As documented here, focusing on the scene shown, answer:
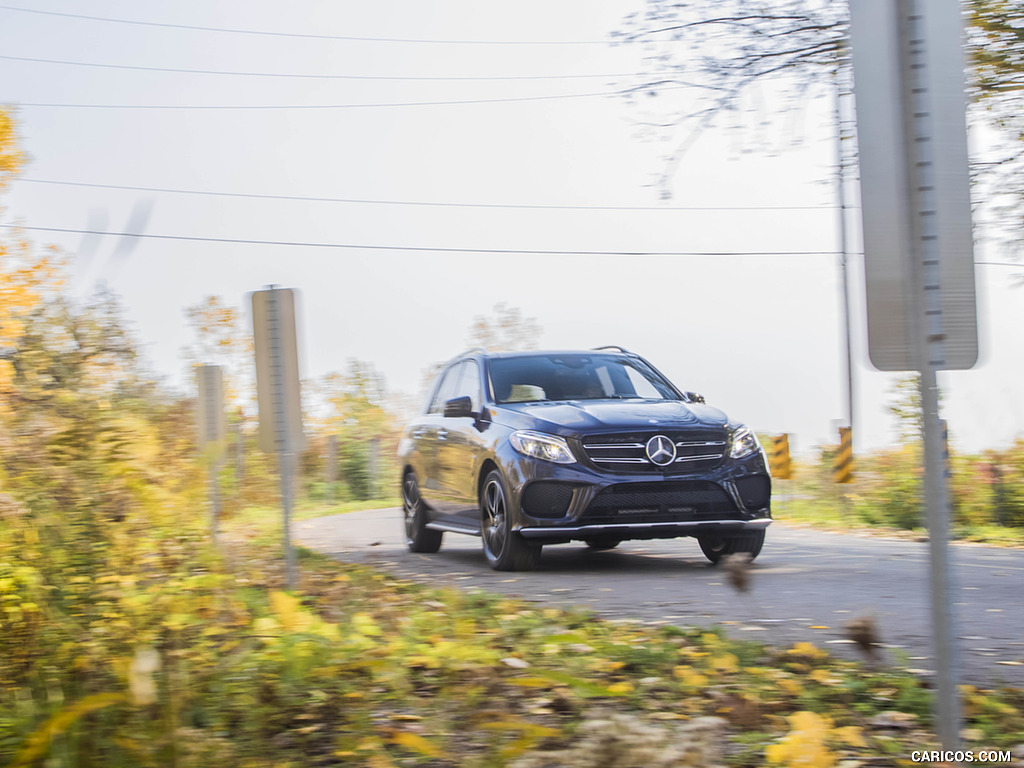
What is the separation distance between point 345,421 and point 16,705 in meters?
34.3

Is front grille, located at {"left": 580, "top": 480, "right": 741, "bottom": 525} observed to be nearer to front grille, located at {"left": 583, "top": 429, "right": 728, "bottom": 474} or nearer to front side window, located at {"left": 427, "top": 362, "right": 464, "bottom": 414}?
front grille, located at {"left": 583, "top": 429, "right": 728, "bottom": 474}

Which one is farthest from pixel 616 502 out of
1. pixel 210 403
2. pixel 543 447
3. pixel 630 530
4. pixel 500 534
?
pixel 210 403

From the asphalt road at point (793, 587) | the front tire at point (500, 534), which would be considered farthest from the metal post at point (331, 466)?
the front tire at point (500, 534)

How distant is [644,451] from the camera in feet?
27.9

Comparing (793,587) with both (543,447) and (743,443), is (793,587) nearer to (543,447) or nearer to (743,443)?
(743,443)

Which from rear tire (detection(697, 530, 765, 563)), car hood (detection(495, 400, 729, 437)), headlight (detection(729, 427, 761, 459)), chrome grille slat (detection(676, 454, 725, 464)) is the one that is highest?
car hood (detection(495, 400, 729, 437))

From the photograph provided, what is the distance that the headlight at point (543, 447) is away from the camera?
847cm

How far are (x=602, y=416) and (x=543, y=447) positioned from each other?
1.93 feet

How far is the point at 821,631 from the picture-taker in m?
5.63

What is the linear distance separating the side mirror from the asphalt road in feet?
4.52

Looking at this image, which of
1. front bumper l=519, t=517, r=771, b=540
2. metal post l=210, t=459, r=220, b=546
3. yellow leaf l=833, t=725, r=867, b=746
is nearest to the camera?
yellow leaf l=833, t=725, r=867, b=746

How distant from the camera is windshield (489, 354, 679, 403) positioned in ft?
32.0

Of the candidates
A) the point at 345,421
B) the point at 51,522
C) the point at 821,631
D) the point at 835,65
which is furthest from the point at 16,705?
the point at 345,421

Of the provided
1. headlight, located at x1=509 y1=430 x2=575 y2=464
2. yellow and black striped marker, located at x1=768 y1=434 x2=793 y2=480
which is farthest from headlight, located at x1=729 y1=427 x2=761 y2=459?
yellow and black striped marker, located at x1=768 y1=434 x2=793 y2=480
